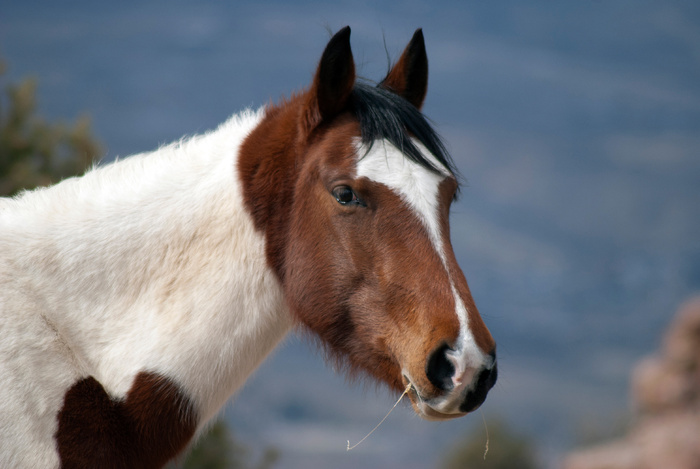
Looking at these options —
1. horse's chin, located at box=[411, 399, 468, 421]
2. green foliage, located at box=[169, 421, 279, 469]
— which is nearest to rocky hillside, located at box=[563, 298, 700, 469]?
green foliage, located at box=[169, 421, 279, 469]

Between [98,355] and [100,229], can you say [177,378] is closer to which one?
[98,355]

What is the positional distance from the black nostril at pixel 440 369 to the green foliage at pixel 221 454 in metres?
6.19

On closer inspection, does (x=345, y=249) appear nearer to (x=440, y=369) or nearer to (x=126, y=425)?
(x=440, y=369)

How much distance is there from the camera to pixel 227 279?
2725mm

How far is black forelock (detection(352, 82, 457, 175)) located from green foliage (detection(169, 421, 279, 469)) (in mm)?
6126

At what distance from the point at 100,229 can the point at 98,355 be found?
0.55 m

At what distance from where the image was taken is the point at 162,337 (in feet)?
8.56

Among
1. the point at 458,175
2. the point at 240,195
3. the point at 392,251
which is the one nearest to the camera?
the point at 392,251

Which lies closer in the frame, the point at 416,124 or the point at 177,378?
the point at 177,378

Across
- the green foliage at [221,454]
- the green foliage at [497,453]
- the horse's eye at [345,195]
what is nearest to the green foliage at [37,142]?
the green foliage at [221,454]

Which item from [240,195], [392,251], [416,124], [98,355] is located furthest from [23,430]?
[416,124]

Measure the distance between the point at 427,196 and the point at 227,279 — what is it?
37.7 inches

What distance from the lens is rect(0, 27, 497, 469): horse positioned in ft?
7.80

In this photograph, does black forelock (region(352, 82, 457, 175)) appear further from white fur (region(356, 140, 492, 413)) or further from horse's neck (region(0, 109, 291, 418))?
horse's neck (region(0, 109, 291, 418))
